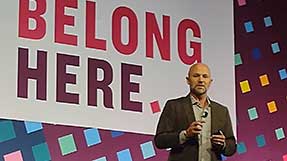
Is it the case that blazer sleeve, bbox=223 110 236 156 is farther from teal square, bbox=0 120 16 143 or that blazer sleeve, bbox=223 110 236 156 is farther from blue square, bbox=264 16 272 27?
blue square, bbox=264 16 272 27

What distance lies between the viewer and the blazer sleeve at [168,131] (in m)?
1.86

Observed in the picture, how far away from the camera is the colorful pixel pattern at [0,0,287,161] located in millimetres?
2811

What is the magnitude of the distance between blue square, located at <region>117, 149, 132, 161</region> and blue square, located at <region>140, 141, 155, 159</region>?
63 mm

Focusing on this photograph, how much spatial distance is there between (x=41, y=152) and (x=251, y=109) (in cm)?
97

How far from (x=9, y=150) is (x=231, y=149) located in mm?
1049

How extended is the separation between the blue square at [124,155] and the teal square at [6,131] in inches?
16.9

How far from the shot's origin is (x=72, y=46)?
2840mm

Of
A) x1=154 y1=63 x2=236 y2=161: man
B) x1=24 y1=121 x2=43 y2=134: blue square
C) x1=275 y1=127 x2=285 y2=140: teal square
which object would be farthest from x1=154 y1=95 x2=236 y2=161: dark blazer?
x1=275 y1=127 x2=285 y2=140: teal square

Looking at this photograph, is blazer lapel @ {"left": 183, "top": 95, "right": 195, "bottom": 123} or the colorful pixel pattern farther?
the colorful pixel pattern

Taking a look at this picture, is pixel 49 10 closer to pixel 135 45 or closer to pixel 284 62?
pixel 135 45

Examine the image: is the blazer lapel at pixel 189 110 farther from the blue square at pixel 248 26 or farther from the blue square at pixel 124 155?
the blue square at pixel 248 26

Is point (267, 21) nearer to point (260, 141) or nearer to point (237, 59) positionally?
point (237, 59)

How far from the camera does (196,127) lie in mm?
1818

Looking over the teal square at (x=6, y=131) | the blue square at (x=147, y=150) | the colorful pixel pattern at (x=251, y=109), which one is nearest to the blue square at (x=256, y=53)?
the colorful pixel pattern at (x=251, y=109)
